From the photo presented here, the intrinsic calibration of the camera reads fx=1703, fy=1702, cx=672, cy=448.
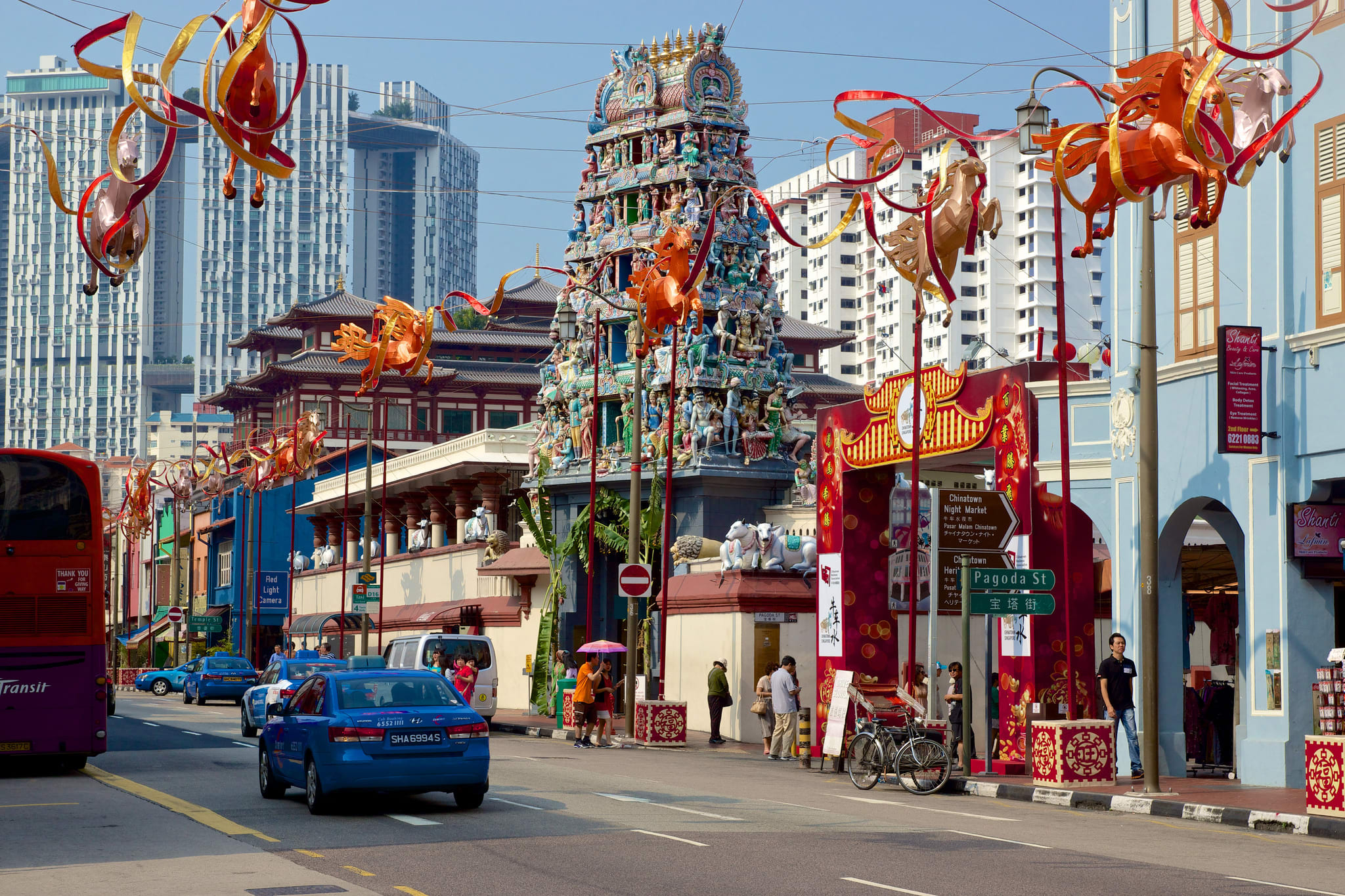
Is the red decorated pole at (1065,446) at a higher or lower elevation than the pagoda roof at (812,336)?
lower

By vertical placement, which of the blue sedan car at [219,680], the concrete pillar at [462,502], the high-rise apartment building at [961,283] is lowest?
the blue sedan car at [219,680]

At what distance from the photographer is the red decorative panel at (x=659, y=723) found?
31688 millimetres

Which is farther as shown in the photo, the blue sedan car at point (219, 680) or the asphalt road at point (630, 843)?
the blue sedan car at point (219, 680)

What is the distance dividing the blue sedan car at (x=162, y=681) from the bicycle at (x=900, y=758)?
135 feet

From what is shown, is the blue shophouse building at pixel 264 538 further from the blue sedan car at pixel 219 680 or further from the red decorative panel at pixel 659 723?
the red decorative panel at pixel 659 723

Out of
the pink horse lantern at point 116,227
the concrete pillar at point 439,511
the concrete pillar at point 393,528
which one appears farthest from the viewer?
the concrete pillar at point 393,528

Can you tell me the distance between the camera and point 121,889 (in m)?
11.9

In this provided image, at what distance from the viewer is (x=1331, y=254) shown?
68.3 feet

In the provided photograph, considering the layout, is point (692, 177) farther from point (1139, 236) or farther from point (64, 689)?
point (64, 689)

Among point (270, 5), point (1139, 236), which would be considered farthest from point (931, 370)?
point (270, 5)

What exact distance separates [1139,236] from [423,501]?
40.8 metres

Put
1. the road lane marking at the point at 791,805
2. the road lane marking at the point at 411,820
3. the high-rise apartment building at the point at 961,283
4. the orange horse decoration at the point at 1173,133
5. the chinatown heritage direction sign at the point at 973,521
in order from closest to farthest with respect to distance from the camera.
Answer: the orange horse decoration at the point at 1173,133 → the road lane marking at the point at 411,820 → the road lane marking at the point at 791,805 → the chinatown heritage direction sign at the point at 973,521 → the high-rise apartment building at the point at 961,283

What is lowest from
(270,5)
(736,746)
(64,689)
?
(736,746)

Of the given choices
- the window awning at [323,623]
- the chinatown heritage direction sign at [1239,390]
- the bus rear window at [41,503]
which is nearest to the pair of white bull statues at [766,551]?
the chinatown heritage direction sign at [1239,390]
